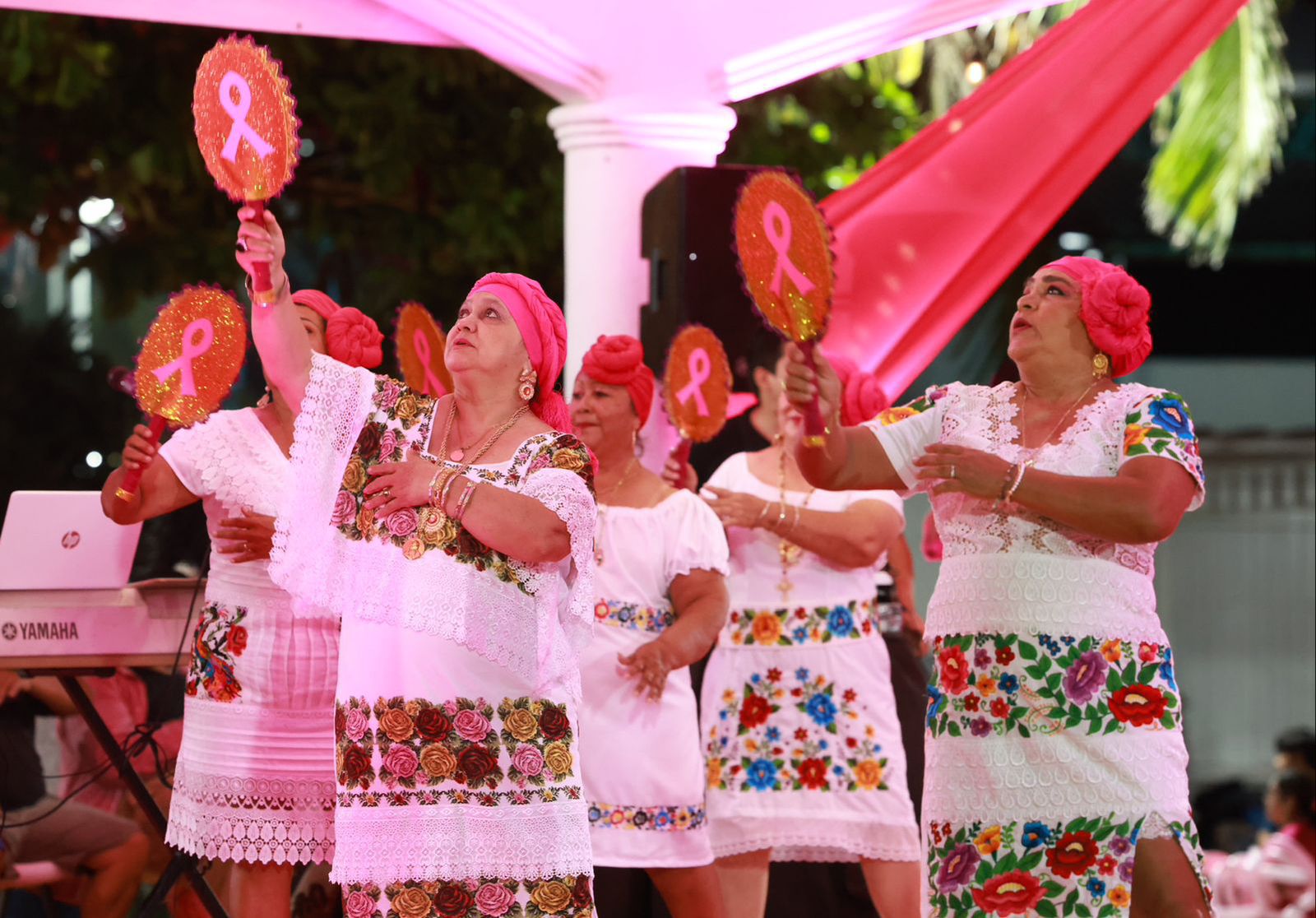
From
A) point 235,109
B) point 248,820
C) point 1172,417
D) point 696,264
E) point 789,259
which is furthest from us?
point 696,264

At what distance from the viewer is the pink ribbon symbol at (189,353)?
4020 mm

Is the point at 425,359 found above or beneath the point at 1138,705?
above

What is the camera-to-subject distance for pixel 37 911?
5062mm

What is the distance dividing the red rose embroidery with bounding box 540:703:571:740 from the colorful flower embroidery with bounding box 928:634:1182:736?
2.58 ft

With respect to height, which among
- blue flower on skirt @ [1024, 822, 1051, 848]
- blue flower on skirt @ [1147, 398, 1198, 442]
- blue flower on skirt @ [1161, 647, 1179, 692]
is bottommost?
blue flower on skirt @ [1024, 822, 1051, 848]

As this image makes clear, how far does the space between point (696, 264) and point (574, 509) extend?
2.05 metres

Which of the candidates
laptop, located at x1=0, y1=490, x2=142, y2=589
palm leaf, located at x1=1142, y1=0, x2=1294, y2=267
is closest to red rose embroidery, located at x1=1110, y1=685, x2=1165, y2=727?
laptop, located at x1=0, y1=490, x2=142, y2=589

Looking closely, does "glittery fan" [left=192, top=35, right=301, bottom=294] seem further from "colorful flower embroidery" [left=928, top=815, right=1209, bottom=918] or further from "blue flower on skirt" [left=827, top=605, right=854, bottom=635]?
"blue flower on skirt" [left=827, top=605, right=854, bottom=635]

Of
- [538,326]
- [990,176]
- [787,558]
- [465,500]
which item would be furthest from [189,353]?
[990,176]

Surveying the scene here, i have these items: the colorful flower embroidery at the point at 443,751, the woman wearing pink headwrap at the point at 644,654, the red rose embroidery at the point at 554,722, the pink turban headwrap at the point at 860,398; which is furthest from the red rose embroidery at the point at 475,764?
the pink turban headwrap at the point at 860,398

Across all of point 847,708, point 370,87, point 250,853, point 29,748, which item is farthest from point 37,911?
point 370,87

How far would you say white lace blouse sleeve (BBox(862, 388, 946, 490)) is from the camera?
362 cm

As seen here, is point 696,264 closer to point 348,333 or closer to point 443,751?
point 348,333

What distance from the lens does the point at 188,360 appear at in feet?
13.2
